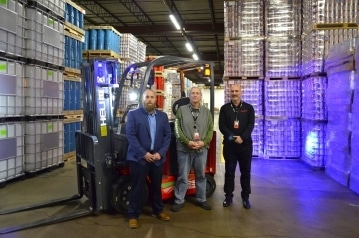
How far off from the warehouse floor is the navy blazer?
2.92ft

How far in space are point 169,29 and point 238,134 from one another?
15683 millimetres

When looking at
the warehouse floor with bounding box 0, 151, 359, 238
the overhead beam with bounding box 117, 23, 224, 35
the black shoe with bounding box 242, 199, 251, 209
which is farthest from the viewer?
the overhead beam with bounding box 117, 23, 224, 35

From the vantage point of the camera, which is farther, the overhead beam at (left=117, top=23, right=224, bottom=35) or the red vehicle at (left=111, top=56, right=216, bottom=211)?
the overhead beam at (left=117, top=23, right=224, bottom=35)

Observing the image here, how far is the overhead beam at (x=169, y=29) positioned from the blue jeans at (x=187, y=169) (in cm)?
1487

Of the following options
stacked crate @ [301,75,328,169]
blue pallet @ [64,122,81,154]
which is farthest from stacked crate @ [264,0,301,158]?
blue pallet @ [64,122,81,154]

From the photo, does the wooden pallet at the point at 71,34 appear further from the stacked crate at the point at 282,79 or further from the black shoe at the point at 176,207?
the black shoe at the point at 176,207

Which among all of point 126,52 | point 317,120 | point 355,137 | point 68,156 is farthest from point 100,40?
point 355,137

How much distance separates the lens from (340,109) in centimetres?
682

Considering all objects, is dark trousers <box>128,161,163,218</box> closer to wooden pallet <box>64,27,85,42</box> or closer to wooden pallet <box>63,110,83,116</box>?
wooden pallet <box>63,110,83,116</box>

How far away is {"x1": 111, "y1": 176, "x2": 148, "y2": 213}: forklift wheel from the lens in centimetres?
447

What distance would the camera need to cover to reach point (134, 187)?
4.21 metres

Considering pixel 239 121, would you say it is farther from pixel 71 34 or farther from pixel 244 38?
pixel 71 34

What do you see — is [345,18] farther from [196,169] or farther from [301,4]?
[196,169]

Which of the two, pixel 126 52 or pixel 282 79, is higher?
pixel 126 52
